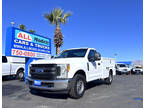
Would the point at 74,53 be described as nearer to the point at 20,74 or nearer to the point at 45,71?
the point at 45,71

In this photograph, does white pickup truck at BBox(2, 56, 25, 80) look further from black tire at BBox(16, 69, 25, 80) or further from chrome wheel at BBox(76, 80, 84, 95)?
chrome wheel at BBox(76, 80, 84, 95)

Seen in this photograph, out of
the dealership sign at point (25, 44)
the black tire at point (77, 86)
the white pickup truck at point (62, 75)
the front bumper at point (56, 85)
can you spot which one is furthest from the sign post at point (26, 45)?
the black tire at point (77, 86)

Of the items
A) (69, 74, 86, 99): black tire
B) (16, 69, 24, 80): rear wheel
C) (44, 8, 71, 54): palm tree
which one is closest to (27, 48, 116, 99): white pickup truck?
(69, 74, 86, 99): black tire

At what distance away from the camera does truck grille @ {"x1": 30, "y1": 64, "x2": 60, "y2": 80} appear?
4953 mm

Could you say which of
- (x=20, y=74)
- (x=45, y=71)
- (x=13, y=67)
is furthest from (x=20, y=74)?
(x=45, y=71)

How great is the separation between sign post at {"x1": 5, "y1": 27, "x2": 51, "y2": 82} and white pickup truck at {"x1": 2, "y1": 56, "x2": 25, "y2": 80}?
240cm

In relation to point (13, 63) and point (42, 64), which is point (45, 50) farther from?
point (42, 64)

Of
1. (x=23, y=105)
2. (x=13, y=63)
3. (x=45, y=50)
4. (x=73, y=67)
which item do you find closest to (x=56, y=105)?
(x=23, y=105)

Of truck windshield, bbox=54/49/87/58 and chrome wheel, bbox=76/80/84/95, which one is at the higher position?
truck windshield, bbox=54/49/87/58

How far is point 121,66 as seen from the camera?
70.9 ft

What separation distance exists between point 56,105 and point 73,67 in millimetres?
1448

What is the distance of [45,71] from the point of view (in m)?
5.15

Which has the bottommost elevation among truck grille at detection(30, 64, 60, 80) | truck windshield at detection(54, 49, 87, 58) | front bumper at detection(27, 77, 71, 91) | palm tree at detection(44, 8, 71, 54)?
front bumper at detection(27, 77, 71, 91)

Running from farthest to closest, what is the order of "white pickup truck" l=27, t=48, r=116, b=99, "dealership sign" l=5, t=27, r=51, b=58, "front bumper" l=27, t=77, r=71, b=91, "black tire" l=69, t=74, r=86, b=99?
"dealership sign" l=5, t=27, r=51, b=58 < "black tire" l=69, t=74, r=86, b=99 < "white pickup truck" l=27, t=48, r=116, b=99 < "front bumper" l=27, t=77, r=71, b=91
